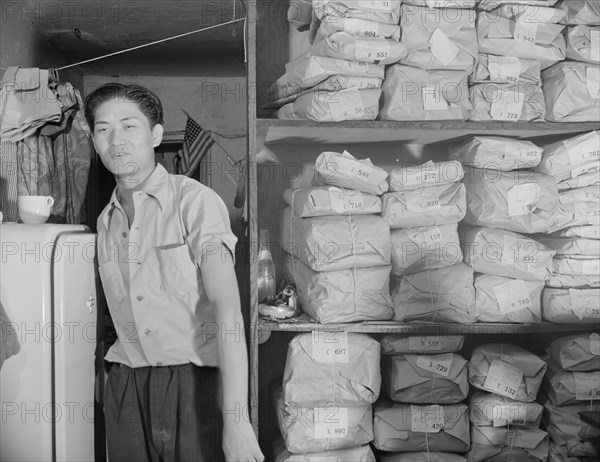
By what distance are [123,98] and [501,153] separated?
4.88 ft

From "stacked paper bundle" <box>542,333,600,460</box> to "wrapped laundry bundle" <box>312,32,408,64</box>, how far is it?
1387 mm

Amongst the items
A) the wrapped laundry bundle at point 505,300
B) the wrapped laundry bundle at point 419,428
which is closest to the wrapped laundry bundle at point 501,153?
the wrapped laundry bundle at point 505,300

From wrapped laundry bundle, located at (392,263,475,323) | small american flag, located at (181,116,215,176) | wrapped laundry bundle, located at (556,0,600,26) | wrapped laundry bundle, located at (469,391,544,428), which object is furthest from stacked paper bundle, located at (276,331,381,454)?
wrapped laundry bundle, located at (556,0,600,26)

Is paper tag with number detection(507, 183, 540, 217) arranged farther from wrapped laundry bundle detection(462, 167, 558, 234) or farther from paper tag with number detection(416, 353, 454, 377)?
paper tag with number detection(416, 353, 454, 377)

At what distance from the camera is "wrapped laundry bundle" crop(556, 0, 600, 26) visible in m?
2.51

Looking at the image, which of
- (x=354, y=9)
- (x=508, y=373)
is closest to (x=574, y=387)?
(x=508, y=373)

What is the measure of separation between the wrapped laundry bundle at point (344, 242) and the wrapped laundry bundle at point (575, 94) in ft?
2.81

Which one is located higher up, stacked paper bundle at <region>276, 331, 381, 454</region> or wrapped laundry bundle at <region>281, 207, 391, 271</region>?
wrapped laundry bundle at <region>281, 207, 391, 271</region>

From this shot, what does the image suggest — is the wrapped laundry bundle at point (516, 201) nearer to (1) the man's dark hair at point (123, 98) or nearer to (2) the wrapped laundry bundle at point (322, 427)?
(2) the wrapped laundry bundle at point (322, 427)

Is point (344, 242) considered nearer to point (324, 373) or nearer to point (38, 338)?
point (324, 373)

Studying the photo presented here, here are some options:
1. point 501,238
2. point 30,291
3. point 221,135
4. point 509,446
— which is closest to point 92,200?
point 221,135

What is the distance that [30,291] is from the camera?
1.97 meters

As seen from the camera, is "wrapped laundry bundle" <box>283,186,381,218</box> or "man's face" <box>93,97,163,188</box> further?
"wrapped laundry bundle" <box>283,186,381,218</box>

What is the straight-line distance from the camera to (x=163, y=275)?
2139 mm
